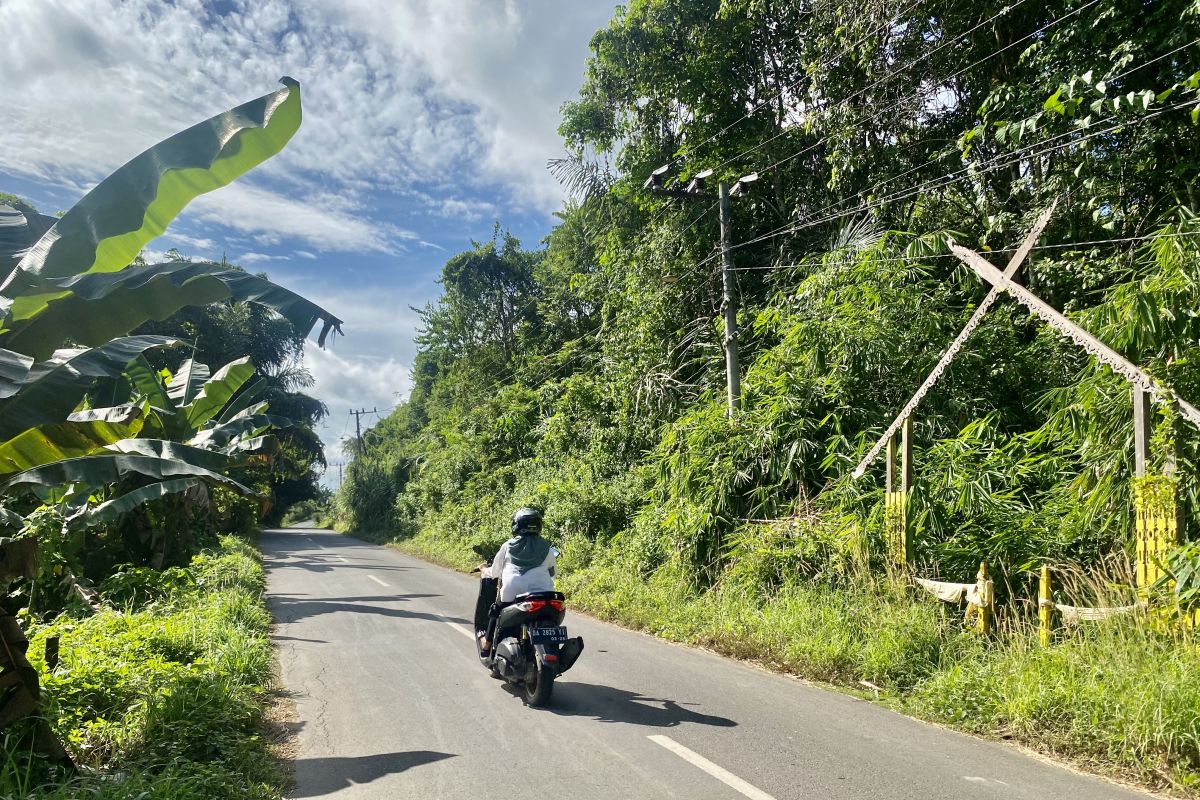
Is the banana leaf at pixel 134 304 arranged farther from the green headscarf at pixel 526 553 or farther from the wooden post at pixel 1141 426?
the wooden post at pixel 1141 426

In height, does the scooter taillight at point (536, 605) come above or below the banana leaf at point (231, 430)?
below

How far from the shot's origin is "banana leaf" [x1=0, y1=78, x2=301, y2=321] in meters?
4.92

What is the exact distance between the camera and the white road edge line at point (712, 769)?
4434 millimetres

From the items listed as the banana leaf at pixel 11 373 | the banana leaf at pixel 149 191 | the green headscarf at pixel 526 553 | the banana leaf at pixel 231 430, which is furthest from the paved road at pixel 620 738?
the banana leaf at pixel 149 191

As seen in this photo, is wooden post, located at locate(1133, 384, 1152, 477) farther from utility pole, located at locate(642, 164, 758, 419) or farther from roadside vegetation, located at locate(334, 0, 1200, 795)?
utility pole, located at locate(642, 164, 758, 419)

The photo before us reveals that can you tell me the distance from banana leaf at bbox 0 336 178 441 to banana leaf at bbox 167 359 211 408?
6.67 metres

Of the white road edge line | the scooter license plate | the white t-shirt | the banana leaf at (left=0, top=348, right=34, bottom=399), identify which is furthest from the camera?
the white t-shirt

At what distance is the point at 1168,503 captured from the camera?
5730 millimetres

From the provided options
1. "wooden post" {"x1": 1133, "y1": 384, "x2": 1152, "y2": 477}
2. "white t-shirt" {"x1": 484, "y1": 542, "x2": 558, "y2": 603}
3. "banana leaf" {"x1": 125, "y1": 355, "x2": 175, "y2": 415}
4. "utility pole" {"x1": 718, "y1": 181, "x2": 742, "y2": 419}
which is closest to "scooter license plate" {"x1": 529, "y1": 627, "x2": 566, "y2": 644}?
"white t-shirt" {"x1": 484, "y1": 542, "x2": 558, "y2": 603}

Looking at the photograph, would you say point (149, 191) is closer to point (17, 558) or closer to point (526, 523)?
point (17, 558)

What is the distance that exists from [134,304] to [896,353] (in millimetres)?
8718

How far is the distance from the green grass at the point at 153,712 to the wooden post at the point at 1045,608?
5861mm

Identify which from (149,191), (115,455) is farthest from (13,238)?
(115,455)

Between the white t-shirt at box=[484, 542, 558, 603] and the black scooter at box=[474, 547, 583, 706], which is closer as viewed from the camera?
the black scooter at box=[474, 547, 583, 706]
